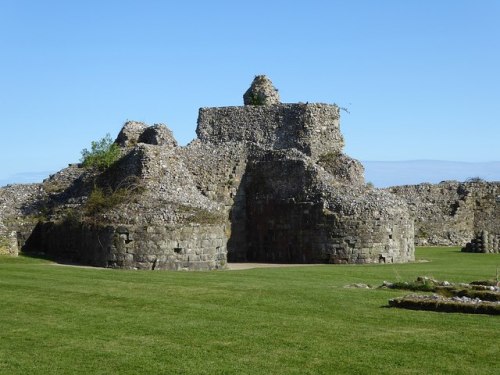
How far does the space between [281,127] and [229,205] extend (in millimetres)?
5784

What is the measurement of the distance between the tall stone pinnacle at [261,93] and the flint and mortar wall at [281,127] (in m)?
2.53

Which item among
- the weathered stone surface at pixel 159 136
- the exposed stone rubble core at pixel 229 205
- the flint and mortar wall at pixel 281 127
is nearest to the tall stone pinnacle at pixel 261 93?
the flint and mortar wall at pixel 281 127

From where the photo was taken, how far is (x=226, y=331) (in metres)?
12.2

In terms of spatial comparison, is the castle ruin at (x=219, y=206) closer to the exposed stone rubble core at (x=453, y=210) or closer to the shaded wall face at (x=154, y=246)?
the shaded wall face at (x=154, y=246)

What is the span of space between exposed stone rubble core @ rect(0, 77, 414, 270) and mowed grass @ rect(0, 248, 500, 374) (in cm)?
556

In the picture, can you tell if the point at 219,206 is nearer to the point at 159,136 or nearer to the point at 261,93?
the point at 159,136

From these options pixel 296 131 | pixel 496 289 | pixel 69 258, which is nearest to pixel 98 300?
pixel 496 289

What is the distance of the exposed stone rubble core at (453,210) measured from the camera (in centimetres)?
4631

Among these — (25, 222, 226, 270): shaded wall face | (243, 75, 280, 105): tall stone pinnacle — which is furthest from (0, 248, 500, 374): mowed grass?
(243, 75, 280, 105): tall stone pinnacle

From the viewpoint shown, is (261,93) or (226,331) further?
(261,93)

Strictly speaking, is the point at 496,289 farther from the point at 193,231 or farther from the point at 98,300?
the point at 193,231

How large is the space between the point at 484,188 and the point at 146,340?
40.6m

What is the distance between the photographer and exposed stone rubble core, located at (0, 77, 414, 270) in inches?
979

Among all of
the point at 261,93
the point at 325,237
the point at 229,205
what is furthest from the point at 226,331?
the point at 261,93
